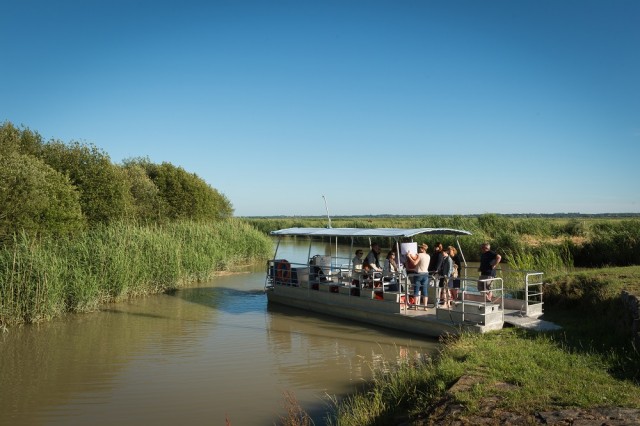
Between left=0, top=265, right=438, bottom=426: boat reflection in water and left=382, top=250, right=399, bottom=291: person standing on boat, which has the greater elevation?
left=382, top=250, right=399, bottom=291: person standing on boat

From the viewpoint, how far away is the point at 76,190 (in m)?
24.2

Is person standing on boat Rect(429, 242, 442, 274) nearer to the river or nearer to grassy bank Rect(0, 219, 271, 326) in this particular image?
the river

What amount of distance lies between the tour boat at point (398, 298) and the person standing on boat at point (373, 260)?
0.81 ft

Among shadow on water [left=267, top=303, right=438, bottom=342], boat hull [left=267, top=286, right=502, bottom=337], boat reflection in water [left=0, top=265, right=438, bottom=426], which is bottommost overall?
boat reflection in water [left=0, top=265, right=438, bottom=426]

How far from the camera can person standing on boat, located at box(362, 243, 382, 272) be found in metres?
15.0

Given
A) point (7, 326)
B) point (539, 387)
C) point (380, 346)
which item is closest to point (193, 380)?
point (380, 346)

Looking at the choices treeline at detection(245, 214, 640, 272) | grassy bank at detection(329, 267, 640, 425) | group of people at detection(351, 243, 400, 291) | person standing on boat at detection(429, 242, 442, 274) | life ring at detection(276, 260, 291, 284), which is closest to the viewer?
grassy bank at detection(329, 267, 640, 425)

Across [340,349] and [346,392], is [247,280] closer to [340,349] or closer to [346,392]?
[340,349]

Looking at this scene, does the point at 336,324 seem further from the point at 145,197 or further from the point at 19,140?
the point at 145,197

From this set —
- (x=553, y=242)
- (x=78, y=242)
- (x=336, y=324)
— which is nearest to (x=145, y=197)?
(x=78, y=242)

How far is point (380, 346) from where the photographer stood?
1228cm

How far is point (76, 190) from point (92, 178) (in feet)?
3.18

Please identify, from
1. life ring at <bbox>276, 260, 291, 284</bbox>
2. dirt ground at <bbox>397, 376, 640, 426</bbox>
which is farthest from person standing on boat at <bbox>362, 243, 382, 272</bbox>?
dirt ground at <bbox>397, 376, 640, 426</bbox>

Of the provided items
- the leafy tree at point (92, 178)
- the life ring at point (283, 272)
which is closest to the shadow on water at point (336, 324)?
the life ring at point (283, 272)
